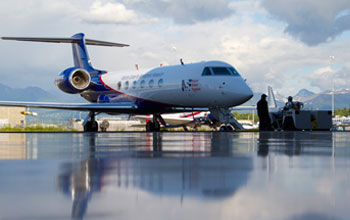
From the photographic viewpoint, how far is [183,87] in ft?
77.0

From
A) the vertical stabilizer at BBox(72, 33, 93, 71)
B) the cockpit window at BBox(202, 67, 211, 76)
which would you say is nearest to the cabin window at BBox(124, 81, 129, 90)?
the vertical stabilizer at BBox(72, 33, 93, 71)

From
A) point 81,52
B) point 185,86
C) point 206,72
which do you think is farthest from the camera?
point 81,52

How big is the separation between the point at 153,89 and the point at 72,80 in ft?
13.0

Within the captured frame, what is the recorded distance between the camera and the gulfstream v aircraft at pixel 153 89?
2205 centimetres

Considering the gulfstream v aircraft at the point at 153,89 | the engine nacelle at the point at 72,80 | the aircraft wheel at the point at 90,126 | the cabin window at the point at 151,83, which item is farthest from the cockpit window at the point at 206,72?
the aircraft wheel at the point at 90,126

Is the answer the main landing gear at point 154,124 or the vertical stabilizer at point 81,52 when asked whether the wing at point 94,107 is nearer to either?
the main landing gear at point 154,124

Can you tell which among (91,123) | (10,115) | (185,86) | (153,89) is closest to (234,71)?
(185,86)

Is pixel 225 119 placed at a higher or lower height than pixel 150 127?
higher

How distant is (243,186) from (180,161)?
225 centimetres

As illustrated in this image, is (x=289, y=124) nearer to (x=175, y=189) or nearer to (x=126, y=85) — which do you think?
(x=126, y=85)

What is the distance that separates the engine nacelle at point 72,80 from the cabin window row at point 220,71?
21.2ft

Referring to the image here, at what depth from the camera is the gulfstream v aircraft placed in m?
22.0

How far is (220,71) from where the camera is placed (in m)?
22.7

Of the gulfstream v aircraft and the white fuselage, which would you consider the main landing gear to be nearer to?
the gulfstream v aircraft
